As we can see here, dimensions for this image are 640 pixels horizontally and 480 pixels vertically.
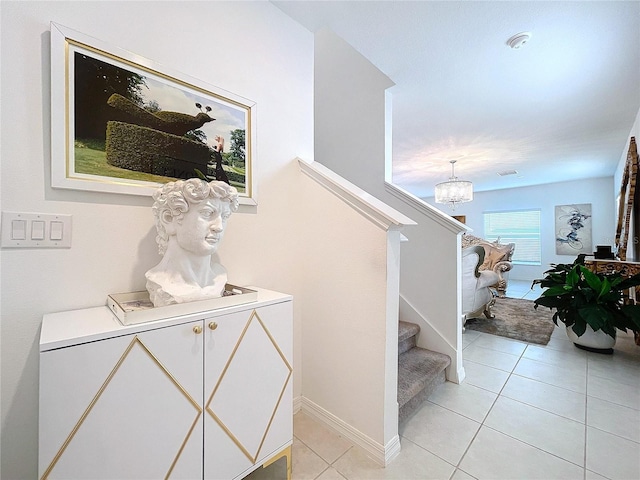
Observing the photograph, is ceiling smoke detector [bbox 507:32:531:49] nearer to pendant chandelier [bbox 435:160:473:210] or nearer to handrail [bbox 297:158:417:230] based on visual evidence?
handrail [bbox 297:158:417:230]

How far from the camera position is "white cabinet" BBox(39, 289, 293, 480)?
73 cm

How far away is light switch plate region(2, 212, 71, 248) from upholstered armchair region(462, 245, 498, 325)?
3.13 m

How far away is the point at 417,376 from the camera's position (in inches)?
72.6

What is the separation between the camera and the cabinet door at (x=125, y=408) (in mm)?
713

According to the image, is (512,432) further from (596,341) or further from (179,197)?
(179,197)

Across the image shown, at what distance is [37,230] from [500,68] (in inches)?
119

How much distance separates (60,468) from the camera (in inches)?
28.4

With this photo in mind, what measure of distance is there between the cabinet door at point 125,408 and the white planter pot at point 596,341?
10.8 ft

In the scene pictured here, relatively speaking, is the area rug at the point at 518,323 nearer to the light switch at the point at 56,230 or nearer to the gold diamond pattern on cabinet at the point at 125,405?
the gold diamond pattern on cabinet at the point at 125,405

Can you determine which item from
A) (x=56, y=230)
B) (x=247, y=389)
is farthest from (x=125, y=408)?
(x=56, y=230)

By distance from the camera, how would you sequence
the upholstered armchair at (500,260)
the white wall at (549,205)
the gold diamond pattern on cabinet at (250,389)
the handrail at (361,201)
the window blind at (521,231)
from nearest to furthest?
the gold diamond pattern on cabinet at (250,389), the handrail at (361,201), the upholstered armchair at (500,260), the white wall at (549,205), the window blind at (521,231)

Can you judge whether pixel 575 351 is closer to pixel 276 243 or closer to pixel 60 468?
pixel 276 243

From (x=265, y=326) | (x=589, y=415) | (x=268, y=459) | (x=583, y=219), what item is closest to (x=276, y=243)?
(x=265, y=326)

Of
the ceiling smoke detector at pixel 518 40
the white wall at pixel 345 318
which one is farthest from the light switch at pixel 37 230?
the ceiling smoke detector at pixel 518 40
